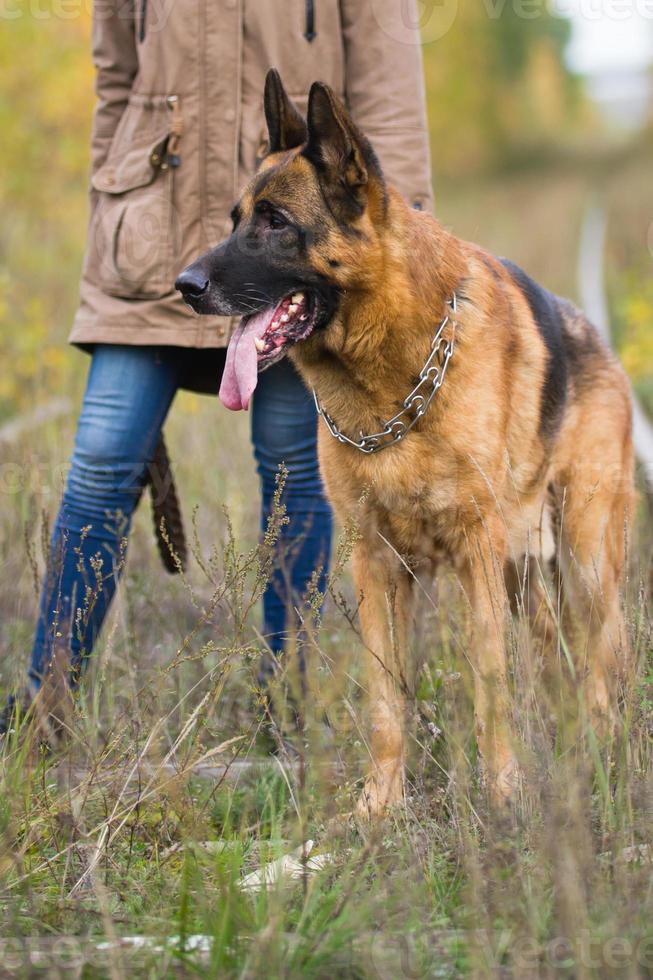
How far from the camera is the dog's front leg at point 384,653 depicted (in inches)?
118

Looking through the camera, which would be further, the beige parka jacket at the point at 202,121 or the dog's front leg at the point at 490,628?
the beige parka jacket at the point at 202,121

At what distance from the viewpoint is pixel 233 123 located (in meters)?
3.42

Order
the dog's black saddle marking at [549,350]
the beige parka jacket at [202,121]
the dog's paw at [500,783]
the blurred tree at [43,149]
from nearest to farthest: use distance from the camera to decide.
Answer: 1. the dog's paw at [500,783]
2. the beige parka jacket at [202,121]
3. the dog's black saddle marking at [549,350]
4. the blurred tree at [43,149]

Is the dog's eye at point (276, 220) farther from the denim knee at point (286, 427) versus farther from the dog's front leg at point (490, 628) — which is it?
the dog's front leg at point (490, 628)

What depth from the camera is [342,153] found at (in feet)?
10.0

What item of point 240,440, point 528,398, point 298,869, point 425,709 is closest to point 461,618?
point 425,709

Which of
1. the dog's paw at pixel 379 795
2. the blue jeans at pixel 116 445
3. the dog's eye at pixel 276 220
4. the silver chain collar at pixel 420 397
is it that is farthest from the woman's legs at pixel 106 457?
the dog's paw at pixel 379 795

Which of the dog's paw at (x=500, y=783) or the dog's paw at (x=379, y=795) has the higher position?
the dog's paw at (x=500, y=783)

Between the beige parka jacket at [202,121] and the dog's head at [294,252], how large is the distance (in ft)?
0.98

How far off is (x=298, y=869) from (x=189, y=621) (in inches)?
85.2

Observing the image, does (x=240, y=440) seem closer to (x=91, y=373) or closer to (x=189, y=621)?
(x=189, y=621)

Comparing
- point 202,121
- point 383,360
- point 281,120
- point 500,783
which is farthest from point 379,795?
point 202,121

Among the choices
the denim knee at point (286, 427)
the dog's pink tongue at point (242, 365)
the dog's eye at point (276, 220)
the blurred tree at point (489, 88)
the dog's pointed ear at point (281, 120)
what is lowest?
the denim knee at point (286, 427)

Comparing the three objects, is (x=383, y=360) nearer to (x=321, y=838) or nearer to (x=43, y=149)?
(x=321, y=838)
